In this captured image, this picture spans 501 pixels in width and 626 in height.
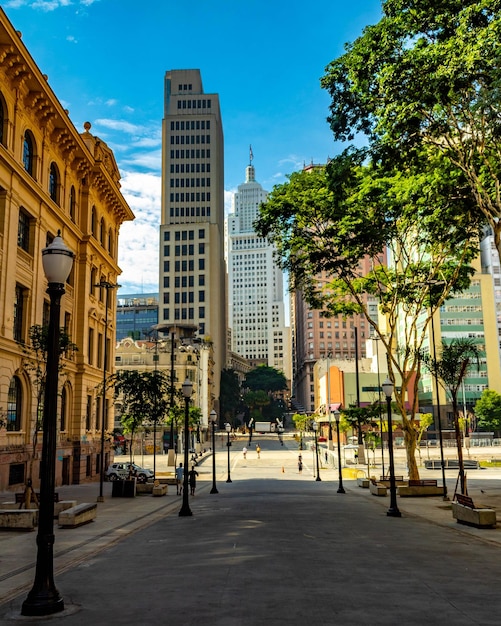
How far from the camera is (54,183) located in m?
37.1

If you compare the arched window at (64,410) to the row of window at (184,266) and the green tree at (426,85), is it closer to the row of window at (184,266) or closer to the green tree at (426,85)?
the green tree at (426,85)

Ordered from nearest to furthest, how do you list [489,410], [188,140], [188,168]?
[489,410] < [188,168] < [188,140]

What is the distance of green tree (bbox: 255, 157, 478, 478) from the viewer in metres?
23.5

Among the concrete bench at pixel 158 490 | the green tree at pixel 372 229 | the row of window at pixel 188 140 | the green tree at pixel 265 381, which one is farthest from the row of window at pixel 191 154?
the concrete bench at pixel 158 490

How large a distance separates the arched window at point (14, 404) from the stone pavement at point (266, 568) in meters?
8.28

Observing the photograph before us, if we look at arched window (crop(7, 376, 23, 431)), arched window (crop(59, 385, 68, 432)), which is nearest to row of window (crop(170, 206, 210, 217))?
arched window (crop(59, 385, 68, 432))

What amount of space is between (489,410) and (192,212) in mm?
82652

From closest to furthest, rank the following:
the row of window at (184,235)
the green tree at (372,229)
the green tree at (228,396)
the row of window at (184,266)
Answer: the green tree at (372,229) → the row of window at (184,266) → the row of window at (184,235) → the green tree at (228,396)

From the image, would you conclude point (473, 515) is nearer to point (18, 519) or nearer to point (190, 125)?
point (18, 519)

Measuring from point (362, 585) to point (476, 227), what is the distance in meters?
20.6

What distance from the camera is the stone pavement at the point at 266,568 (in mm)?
Result: 8711

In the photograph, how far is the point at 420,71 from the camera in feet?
60.6

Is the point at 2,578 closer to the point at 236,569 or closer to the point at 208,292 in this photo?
the point at 236,569

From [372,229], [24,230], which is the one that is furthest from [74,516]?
[24,230]
